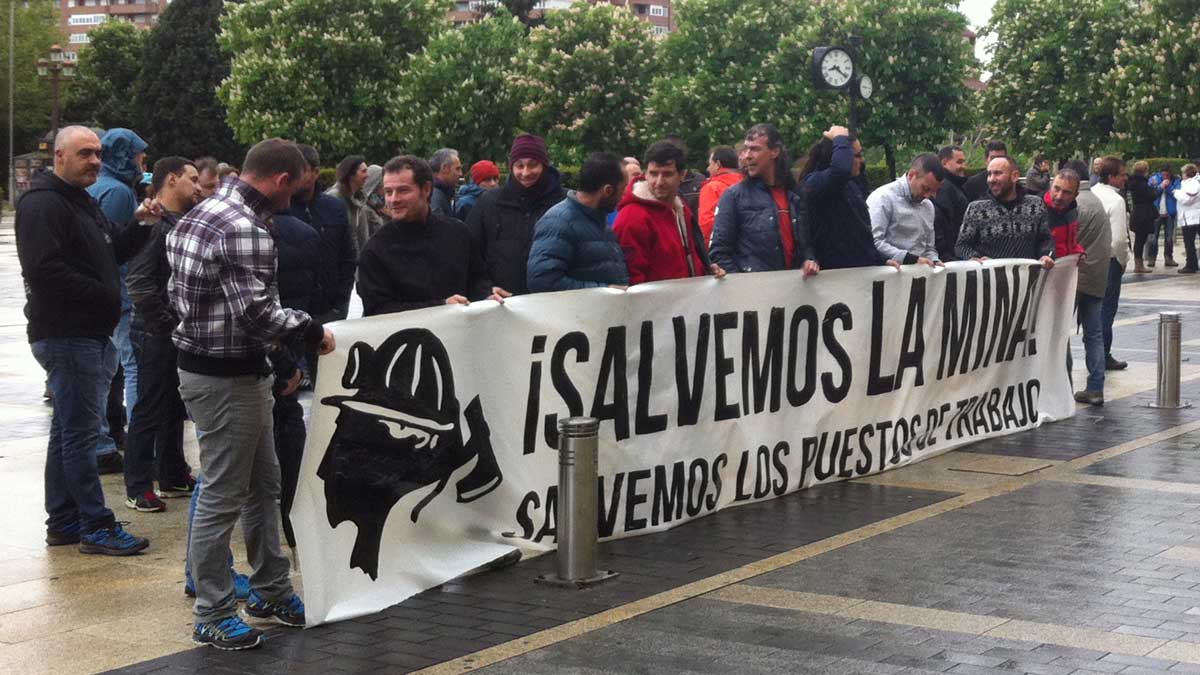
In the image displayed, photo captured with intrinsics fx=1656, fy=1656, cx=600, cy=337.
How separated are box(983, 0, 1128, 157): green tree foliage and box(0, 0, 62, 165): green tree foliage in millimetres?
46949

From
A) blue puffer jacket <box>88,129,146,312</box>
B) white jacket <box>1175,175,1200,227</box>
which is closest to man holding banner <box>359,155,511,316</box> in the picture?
blue puffer jacket <box>88,129,146,312</box>

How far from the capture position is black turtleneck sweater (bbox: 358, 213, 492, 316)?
24.0 feet

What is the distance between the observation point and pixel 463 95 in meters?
62.9

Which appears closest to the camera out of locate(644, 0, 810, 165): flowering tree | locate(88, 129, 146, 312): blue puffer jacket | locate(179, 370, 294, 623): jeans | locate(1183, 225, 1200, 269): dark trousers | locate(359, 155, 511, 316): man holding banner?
locate(179, 370, 294, 623): jeans

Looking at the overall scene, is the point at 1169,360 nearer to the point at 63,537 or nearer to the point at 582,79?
the point at 63,537

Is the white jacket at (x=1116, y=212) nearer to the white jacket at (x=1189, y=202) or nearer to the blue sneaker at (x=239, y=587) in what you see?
the blue sneaker at (x=239, y=587)

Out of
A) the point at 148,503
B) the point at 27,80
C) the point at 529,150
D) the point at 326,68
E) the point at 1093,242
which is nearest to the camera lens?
the point at 148,503

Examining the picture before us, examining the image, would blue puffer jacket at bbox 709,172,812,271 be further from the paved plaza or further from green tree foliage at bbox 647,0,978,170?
green tree foliage at bbox 647,0,978,170

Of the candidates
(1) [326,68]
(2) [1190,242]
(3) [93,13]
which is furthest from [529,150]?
(3) [93,13]

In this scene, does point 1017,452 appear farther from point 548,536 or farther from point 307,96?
point 307,96

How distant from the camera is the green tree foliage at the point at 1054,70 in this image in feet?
183

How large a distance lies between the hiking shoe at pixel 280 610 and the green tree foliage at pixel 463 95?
187ft

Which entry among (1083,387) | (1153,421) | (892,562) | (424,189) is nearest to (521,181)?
(424,189)

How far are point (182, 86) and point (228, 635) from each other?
254 ft
